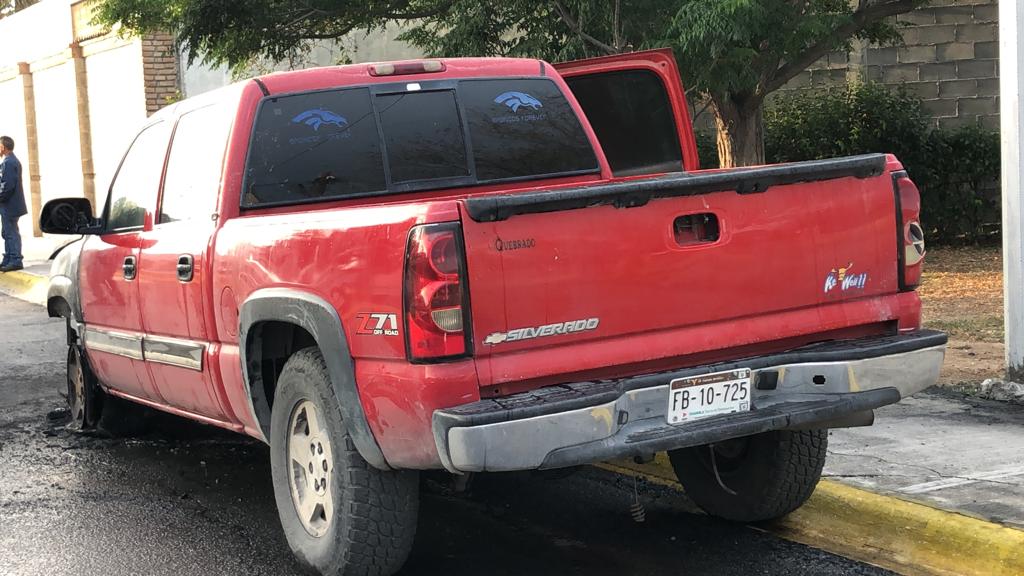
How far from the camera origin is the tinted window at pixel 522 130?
5.83m

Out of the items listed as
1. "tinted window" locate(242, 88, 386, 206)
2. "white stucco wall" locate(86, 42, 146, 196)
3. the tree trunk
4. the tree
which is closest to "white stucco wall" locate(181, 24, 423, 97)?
"white stucco wall" locate(86, 42, 146, 196)

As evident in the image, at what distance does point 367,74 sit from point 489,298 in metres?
2.09

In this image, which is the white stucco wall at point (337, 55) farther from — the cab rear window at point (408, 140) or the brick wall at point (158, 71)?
the cab rear window at point (408, 140)

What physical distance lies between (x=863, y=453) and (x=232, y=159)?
10.6 ft

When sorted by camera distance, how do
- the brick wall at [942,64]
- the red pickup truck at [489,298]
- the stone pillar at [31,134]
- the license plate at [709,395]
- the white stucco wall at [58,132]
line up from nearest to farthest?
the red pickup truck at [489,298], the license plate at [709,395], the brick wall at [942,64], the white stucco wall at [58,132], the stone pillar at [31,134]

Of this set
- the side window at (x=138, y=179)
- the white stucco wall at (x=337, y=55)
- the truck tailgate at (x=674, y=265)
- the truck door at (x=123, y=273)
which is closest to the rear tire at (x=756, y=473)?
the truck tailgate at (x=674, y=265)

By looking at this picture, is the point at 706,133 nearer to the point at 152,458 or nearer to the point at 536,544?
the point at 152,458

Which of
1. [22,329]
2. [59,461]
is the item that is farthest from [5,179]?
[59,461]

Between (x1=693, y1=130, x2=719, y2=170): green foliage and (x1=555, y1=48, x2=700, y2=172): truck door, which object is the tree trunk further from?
(x1=555, y1=48, x2=700, y2=172): truck door

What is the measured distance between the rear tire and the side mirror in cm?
341

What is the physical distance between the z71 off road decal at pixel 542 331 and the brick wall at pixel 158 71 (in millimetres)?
18852

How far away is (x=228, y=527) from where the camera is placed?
5.67 meters

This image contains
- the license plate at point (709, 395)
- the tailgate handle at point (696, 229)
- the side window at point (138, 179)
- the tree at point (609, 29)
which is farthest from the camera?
the tree at point (609, 29)

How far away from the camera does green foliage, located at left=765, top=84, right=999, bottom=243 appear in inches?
658
